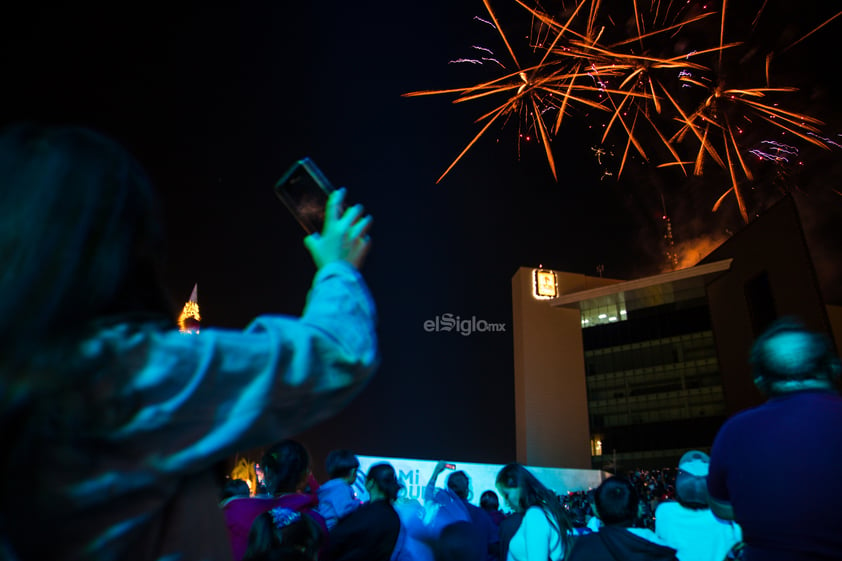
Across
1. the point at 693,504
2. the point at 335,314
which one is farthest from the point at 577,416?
the point at 335,314

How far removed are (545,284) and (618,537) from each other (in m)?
22.9

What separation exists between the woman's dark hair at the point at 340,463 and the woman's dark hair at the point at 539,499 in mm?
1451

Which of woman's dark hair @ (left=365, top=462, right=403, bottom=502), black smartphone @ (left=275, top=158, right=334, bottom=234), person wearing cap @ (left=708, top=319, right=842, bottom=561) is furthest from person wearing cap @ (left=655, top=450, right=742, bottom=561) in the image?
black smartphone @ (left=275, top=158, right=334, bottom=234)

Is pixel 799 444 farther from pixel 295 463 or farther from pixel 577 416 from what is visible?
pixel 577 416


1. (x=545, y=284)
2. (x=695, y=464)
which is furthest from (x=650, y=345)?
(x=695, y=464)

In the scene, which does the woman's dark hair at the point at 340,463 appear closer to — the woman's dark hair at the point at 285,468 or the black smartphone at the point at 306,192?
the woman's dark hair at the point at 285,468

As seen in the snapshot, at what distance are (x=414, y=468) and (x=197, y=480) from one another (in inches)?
716

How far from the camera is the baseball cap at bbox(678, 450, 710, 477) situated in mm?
3867

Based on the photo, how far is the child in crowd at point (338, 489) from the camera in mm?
4449

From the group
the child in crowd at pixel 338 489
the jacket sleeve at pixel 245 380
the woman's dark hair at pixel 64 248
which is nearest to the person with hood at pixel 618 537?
the child in crowd at pixel 338 489

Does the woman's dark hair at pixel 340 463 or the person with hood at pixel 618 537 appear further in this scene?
the woman's dark hair at pixel 340 463

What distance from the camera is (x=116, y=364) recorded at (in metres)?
0.78

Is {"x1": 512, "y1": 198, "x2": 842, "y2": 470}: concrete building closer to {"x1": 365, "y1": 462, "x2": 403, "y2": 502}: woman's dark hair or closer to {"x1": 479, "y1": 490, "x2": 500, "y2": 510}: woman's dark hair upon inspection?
{"x1": 479, "y1": 490, "x2": 500, "y2": 510}: woman's dark hair

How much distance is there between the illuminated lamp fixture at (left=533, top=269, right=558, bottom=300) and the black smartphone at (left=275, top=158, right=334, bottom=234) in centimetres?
2488
